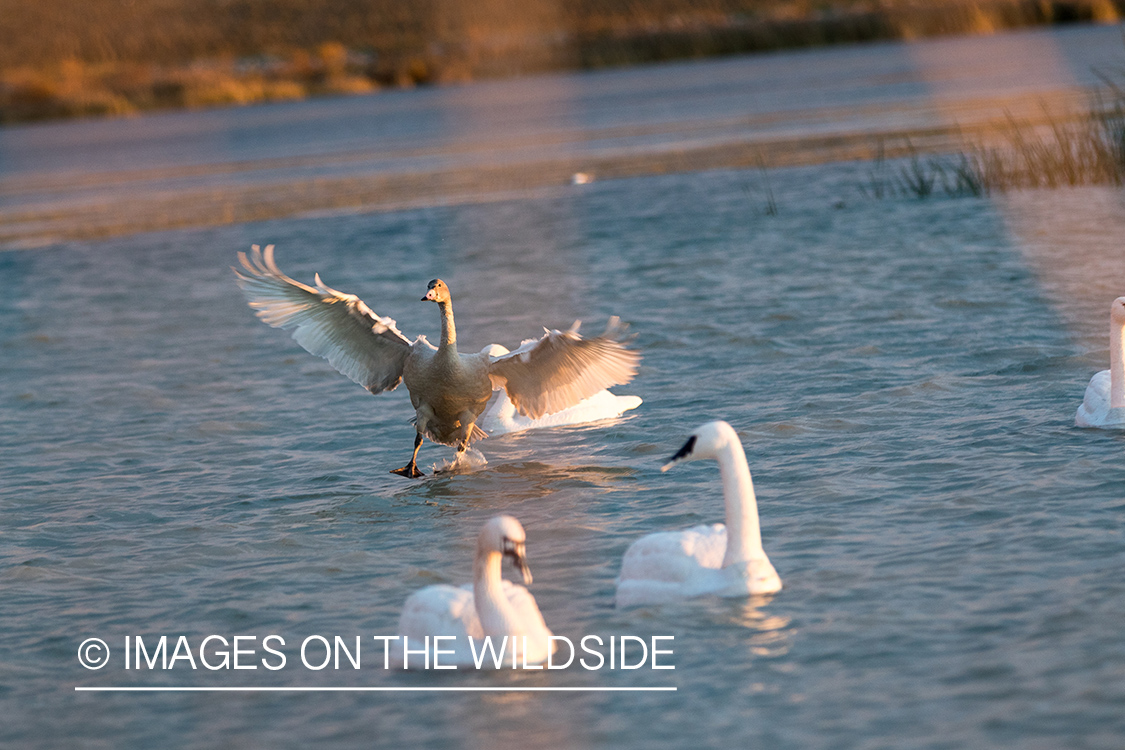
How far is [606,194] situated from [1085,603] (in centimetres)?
1852

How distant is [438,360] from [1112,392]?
4.11m

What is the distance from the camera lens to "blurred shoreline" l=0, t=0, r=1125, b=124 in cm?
5988

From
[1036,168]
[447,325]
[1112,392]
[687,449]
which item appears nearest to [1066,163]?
[1036,168]

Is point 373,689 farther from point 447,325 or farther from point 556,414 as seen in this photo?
point 556,414

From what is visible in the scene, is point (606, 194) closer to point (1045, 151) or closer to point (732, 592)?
point (1045, 151)

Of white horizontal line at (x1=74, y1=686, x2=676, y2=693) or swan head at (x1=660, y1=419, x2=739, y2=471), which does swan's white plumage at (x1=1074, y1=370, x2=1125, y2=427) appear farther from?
white horizontal line at (x1=74, y1=686, x2=676, y2=693)

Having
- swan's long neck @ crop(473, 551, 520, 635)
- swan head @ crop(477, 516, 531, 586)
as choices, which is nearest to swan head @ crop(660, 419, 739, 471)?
swan head @ crop(477, 516, 531, 586)

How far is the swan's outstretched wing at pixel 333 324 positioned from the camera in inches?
381

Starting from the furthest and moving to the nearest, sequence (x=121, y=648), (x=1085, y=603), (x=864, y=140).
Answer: (x=864, y=140), (x=121, y=648), (x=1085, y=603)

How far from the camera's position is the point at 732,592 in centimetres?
684

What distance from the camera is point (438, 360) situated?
970cm

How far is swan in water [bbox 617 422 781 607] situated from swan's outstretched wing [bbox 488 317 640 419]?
218 cm

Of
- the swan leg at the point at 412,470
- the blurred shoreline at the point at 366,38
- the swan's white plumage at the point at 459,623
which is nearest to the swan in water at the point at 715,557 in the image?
the swan's white plumage at the point at 459,623

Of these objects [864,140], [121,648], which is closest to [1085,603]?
[121,648]
